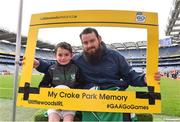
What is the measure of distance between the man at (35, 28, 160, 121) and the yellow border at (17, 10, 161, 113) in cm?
11

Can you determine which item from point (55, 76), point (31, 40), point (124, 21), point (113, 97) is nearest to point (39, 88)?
point (55, 76)

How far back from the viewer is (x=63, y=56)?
12.6ft

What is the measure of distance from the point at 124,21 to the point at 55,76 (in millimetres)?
902

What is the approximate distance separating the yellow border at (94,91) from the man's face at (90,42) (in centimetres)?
12

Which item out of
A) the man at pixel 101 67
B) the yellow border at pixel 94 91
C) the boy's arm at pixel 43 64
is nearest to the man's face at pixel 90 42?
the man at pixel 101 67

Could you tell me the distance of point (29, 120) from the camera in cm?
559

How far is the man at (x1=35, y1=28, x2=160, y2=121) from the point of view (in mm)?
3793

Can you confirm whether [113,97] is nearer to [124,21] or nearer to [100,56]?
[100,56]

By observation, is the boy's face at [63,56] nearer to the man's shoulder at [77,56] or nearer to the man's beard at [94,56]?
the man's shoulder at [77,56]

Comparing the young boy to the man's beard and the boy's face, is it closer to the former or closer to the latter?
the boy's face

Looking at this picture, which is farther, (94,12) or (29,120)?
(29,120)

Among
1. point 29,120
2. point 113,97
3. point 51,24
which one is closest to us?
point 113,97

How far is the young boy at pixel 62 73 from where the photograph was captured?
3789 mm

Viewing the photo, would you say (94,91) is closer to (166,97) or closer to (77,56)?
(77,56)
